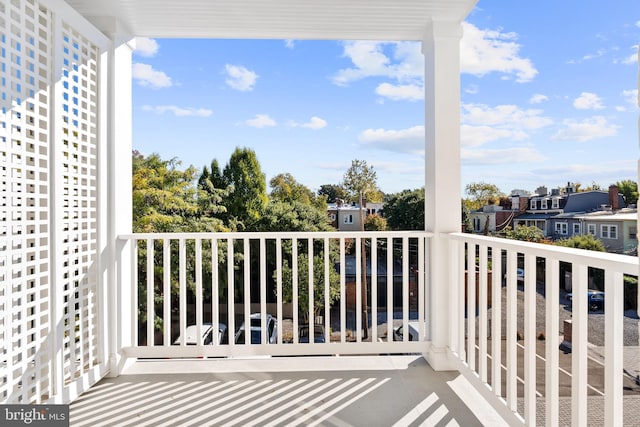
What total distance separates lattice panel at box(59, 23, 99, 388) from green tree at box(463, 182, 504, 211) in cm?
270

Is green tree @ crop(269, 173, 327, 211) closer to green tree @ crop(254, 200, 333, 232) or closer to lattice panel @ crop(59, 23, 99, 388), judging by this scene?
green tree @ crop(254, 200, 333, 232)

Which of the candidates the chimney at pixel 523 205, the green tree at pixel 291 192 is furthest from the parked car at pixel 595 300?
the green tree at pixel 291 192

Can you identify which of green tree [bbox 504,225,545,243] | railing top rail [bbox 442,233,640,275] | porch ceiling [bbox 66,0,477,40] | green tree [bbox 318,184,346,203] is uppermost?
porch ceiling [bbox 66,0,477,40]

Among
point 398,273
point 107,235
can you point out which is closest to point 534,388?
point 398,273

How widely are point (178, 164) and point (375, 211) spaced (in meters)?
4.18

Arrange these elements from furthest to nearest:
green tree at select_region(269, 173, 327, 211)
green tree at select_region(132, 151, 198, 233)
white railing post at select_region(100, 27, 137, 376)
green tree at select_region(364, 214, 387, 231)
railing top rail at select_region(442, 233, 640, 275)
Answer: green tree at select_region(132, 151, 198, 233)
green tree at select_region(269, 173, 327, 211)
green tree at select_region(364, 214, 387, 231)
white railing post at select_region(100, 27, 137, 376)
railing top rail at select_region(442, 233, 640, 275)

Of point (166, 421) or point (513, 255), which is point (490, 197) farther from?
point (166, 421)

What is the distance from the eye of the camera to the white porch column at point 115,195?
8.66 ft

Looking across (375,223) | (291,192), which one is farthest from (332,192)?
(291,192)

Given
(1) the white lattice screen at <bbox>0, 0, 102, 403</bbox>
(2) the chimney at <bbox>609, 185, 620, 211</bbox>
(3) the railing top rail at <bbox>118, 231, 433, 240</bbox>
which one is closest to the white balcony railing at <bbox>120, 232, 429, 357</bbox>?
(3) the railing top rail at <bbox>118, 231, 433, 240</bbox>

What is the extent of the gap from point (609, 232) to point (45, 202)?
270 cm

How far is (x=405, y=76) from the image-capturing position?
30.0 feet

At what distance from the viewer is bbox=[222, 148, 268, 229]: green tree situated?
5340 millimetres

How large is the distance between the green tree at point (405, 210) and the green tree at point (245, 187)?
6.93 feet
